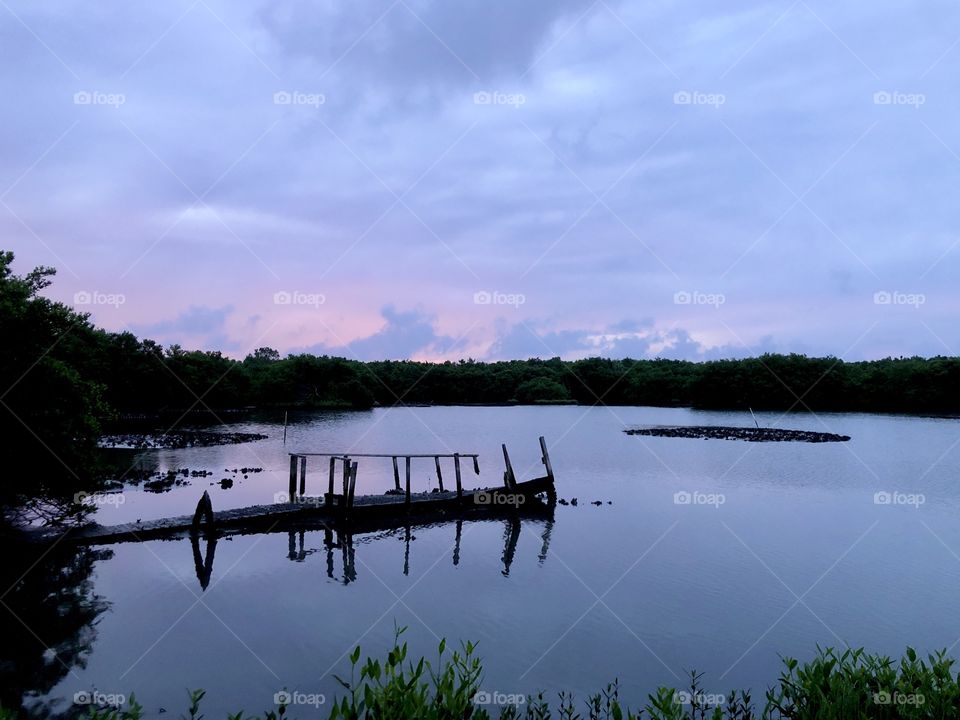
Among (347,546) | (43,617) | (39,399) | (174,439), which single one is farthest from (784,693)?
(174,439)

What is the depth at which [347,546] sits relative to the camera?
25.9m

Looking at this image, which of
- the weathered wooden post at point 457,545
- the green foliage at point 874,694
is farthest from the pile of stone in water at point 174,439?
the green foliage at point 874,694

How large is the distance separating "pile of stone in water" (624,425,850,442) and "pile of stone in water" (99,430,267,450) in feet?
134

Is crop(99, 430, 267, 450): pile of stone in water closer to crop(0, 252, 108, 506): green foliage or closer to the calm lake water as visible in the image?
the calm lake water

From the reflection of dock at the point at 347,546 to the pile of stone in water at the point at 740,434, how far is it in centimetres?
4410

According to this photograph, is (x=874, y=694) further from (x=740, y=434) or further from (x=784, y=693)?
(x=740, y=434)

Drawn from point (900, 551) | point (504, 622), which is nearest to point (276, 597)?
point (504, 622)

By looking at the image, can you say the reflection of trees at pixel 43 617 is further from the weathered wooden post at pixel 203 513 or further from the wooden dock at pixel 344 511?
the weathered wooden post at pixel 203 513

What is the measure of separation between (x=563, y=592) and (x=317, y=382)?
111871mm

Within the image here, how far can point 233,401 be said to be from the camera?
114m

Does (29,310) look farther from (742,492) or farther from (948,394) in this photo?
(948,394)

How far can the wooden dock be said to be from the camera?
24027 mm

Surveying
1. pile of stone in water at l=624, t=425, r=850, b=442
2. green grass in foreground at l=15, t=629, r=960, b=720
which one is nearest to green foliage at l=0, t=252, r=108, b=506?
green grass in foreground at l=15, t=629, r=960, b=720

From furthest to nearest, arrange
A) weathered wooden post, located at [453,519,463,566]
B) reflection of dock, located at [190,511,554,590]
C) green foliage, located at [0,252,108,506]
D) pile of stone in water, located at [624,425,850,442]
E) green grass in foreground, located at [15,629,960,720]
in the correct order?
pile of stone in water, located at [624,425,850,442] → weathered wooden post, located at [453,519,463,566] → reflection of dock, located at [190,511,554,590] → green foliage, located at [0,252,108,506] → green grass in foreground, located at [15,629,960,720]
